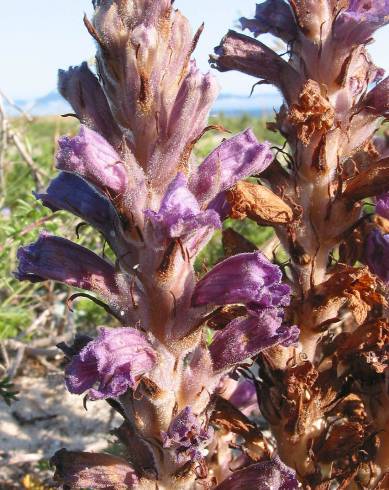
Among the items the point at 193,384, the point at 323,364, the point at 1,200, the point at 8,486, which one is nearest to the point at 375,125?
the point at 323,364

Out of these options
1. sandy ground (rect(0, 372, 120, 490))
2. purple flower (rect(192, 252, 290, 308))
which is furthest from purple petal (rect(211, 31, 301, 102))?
sandy ground (rect(0, 372, 120, 490))

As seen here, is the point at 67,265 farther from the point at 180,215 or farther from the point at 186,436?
the point at 186,436

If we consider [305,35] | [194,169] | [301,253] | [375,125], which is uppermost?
[305,35]

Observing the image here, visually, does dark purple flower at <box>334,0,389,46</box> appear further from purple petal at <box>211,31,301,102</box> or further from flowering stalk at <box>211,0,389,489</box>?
purple petal at <box>211,31,301,102</box>

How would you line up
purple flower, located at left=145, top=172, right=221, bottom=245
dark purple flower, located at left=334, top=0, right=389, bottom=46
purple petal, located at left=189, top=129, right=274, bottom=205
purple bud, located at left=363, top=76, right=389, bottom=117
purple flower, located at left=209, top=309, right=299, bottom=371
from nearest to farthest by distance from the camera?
A: purple flower, located at left=145, top=172, right=221, bottom=245 < purple petal, located at left=189, top=129, right=274, bottom=205 < purple flower, located at left=209, top=309, right=299, bottom=371 < dark purple flower, located at left=334, top=0, right=389, bottom=46 < purple bud, located at left=363, top=76, right=389, bottom=117

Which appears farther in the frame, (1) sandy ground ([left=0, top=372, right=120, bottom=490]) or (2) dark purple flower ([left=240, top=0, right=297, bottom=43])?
(1) sandy ground ([left=0, top=372, right=120, bottom=490])

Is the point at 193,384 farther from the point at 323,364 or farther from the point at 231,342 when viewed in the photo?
the point at 323,364

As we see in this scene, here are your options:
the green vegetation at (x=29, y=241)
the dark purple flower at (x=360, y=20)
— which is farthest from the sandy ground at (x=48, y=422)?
the dark purple flower at (x=360, y=20)
